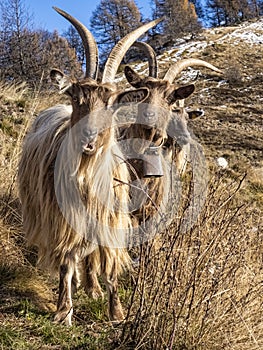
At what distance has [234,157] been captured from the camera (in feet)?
47.0

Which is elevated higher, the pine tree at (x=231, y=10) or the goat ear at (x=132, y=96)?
the pine tree at (x=231, y=10)

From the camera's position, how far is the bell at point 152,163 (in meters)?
4.45

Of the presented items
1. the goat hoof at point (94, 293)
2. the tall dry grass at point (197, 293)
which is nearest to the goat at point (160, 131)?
the goat hoof at point (94, 293)

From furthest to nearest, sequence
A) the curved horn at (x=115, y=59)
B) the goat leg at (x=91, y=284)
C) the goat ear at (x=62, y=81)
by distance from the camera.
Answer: the goat leg at (x=91, y=284) < the curved horn at (x=115, y=59) < the goat ear at (x=62, y=81)

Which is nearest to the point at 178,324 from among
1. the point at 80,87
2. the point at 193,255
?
the point at 193,255

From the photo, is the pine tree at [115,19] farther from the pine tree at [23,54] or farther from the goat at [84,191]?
the goat at [84,191]

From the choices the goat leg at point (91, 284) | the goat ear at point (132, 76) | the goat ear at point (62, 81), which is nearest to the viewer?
the goat ear at point (62, 81)

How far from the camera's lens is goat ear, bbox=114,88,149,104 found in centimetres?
369

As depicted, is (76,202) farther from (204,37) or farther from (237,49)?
(204,37)

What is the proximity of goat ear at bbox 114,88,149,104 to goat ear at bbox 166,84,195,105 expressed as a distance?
2.22ft

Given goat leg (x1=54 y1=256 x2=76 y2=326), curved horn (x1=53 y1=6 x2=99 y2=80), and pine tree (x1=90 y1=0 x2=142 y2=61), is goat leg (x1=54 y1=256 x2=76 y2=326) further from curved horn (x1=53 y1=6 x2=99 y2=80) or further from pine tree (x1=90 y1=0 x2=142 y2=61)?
pine tree (x1=90 y1=0 x2=142 y2=61)

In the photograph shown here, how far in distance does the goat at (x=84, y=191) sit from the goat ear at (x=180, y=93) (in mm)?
812

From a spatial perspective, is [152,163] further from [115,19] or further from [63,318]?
[115,19]

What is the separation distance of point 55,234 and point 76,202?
338mm
